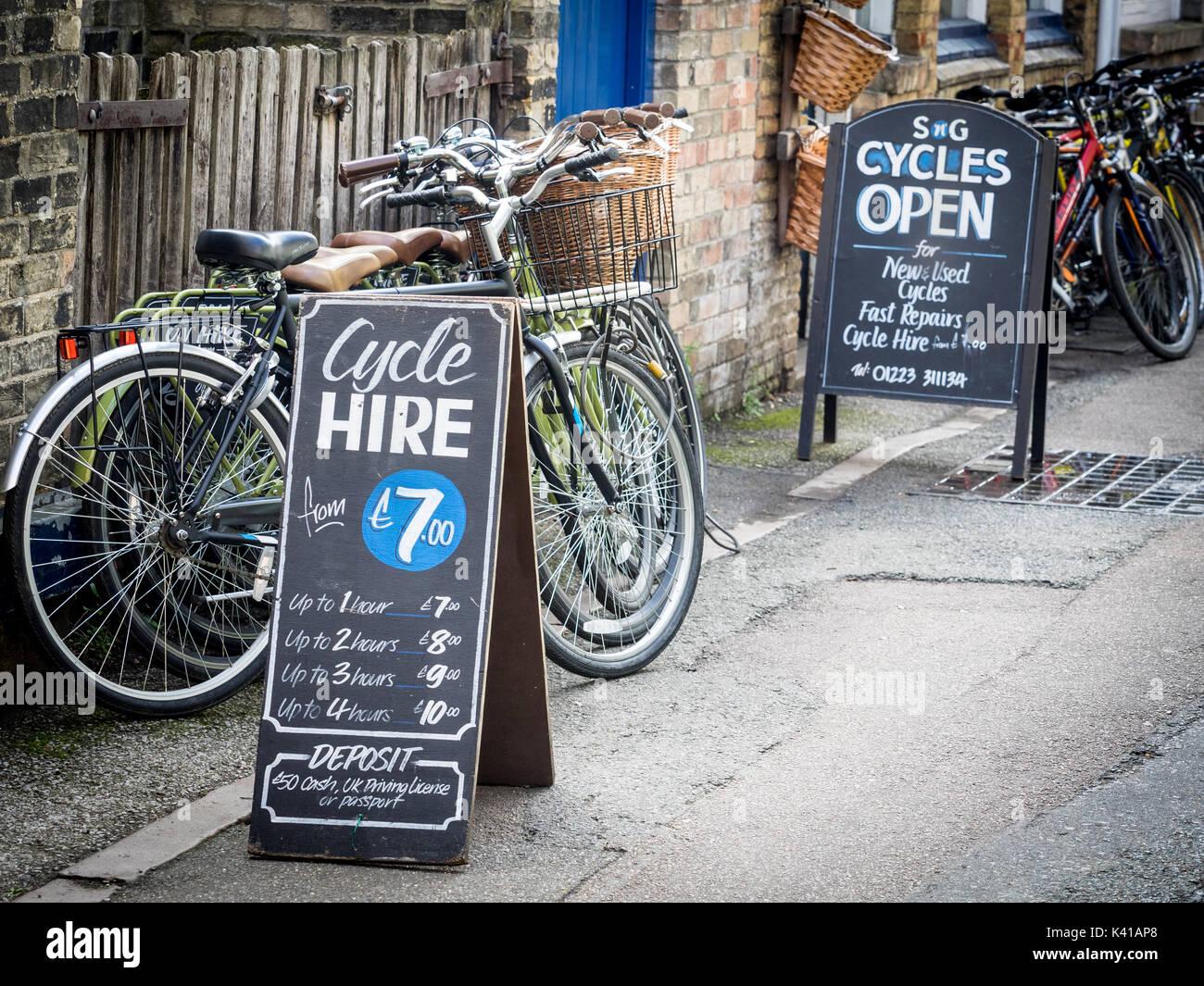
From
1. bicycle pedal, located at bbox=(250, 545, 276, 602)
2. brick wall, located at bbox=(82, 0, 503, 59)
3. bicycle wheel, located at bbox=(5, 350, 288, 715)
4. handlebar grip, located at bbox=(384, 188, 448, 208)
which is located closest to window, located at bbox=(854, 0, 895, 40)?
brick wall, located at bbox=(82, 0, 503, 59)

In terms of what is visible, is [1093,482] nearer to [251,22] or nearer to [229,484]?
[251,22]

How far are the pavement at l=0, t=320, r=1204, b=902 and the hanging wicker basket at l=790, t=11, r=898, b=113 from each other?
114 inches

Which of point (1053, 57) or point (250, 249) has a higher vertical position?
point (1053, 57)

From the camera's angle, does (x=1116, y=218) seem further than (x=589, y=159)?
Yes

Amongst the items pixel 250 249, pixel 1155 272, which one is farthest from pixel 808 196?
pixel 250 249

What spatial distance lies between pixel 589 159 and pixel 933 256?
2919 millimetres

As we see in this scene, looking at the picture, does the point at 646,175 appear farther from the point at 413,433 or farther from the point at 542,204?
the point at 413,433

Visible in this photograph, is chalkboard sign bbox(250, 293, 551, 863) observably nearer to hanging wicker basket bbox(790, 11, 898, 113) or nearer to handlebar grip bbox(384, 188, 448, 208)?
handlebar grip bbox(384, 188, 448, 208)

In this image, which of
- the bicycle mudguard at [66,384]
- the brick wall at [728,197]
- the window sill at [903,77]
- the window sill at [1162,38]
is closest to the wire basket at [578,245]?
the bicycle mudguard at [66,384]

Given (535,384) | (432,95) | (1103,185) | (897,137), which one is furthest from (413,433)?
(1103,185)

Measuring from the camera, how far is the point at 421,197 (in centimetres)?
453

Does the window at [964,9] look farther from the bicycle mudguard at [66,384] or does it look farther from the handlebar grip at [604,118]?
the bicycle mudguard at [66,384]

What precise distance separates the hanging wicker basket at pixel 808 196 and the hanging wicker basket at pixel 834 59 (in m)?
0.22
